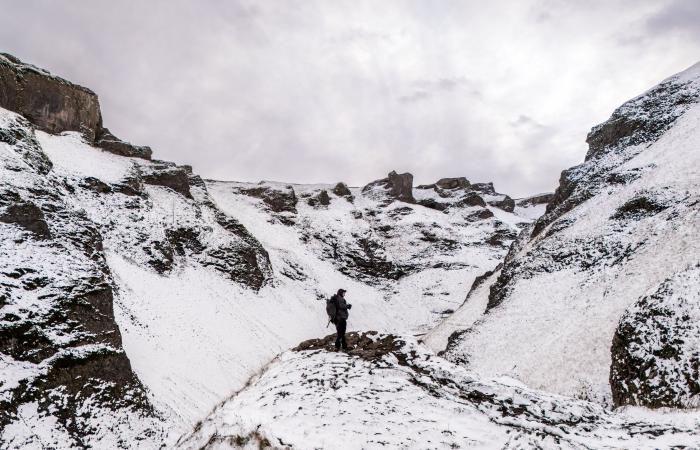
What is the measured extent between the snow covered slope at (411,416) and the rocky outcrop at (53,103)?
148ft

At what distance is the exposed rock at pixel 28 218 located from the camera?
1966 centimetres

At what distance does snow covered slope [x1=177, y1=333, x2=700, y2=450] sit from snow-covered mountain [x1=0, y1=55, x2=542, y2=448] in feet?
32.7

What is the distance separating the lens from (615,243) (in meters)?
26.8

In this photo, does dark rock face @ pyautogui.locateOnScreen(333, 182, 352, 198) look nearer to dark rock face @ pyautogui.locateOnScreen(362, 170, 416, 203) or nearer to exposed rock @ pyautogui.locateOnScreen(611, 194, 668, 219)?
dark rock face @ pyautogui.locateOnScreen(362, 170, 416, 203)

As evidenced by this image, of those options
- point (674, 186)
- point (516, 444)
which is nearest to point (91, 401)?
point (516, 444)

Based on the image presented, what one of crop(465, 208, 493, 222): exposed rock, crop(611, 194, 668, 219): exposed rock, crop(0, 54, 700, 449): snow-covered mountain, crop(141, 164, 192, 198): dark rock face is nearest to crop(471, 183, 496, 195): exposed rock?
crop(465, 208, 493, 222): exposed rock

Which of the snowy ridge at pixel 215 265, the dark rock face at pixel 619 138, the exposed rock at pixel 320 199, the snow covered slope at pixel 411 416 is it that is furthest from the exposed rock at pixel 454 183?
the snow covered slope at pixel 411 416

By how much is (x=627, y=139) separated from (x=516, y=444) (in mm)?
41006

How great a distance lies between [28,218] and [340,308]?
15893 millimetres

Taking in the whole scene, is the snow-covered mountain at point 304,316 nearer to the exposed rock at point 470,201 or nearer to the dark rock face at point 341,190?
the dark rock face at point 341,190

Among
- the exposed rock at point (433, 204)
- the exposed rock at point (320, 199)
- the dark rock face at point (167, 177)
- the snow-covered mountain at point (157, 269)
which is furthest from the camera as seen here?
the exposed rock at point (433, 204)

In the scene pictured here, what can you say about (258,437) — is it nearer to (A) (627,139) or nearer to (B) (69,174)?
(B) (69,174)

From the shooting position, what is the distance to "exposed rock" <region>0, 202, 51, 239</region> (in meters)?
19.7

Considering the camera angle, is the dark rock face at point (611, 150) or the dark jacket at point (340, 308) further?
the dark rock face at point (611, 150)
